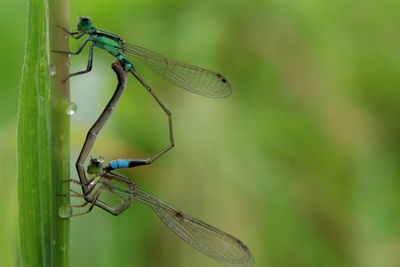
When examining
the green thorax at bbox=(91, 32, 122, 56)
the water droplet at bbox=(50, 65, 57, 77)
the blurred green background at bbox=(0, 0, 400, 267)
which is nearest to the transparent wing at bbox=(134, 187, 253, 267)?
the blurred green background at bbox=(0, 0, 400, 267)

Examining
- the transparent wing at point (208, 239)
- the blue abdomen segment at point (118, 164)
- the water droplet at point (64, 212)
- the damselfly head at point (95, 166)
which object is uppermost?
the blue abdomen segment at point (118, 164)

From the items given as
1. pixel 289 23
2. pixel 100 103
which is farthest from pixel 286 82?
pixel 100 103

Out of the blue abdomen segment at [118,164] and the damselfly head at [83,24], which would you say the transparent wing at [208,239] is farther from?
the damselfly head at [83,24]

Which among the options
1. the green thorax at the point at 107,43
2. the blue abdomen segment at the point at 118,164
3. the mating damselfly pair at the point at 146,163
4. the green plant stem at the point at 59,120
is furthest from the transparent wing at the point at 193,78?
the green plant stem at the point at 59,120

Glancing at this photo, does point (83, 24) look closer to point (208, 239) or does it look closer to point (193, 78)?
point (193, 78)

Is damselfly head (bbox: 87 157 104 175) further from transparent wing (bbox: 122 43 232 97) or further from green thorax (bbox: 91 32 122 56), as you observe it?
transparent wing (bbox: 122 43 232 97)

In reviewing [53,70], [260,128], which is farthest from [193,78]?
[53,70]

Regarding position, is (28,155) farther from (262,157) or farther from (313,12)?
(313,12)
